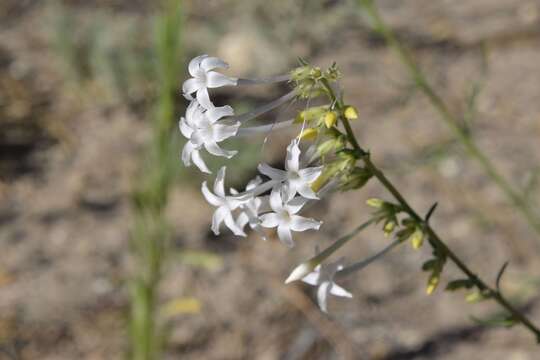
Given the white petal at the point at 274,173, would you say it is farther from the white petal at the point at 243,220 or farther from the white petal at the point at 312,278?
the white petal at the point at 312,278

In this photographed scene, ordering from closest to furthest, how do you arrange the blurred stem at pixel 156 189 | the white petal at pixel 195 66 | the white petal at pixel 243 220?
the blurred stem at pixel 156 189 < the white petal at pixel 195 66 < the white petal at pixel 243 220

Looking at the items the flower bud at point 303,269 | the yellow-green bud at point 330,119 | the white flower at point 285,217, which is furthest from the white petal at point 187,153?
the flower bud at point 303,269

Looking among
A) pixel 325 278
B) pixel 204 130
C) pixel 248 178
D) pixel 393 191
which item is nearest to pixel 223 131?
pixel 204 130

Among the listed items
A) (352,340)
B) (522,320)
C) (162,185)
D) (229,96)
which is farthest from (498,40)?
(162,185)

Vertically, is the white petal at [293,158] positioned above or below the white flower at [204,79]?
below

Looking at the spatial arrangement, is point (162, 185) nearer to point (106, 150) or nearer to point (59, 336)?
point (59, 336)

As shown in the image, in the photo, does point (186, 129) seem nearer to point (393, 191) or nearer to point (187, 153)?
point (187, 153)
